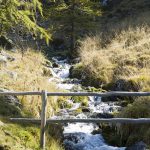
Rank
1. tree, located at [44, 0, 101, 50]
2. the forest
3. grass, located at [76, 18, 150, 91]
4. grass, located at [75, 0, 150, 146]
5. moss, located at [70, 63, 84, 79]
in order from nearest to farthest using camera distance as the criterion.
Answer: the forest → grass, located at [75, 0, 150, 146] → grass, located at [76, 18, 150, 91] → moss, located at [70, 63, 84, 79] → tree, located at [44, 0, 101, 50]

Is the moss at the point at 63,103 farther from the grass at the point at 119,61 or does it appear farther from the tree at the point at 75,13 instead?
the tree at the point at 75,13

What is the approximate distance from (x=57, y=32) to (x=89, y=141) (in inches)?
732

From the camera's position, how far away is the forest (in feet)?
29.5

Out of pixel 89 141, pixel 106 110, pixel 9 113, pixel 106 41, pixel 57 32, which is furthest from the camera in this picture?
pixel 57 32

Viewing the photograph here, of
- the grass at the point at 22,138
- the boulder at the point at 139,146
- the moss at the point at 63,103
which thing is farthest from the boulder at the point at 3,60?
the boulder at the point at 139,146

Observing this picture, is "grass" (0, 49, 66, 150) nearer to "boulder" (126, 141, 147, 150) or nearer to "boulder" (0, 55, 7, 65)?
"boulder" (0, 55, 7, 65)

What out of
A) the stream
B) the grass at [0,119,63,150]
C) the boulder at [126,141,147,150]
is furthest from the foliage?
the grass at [0,119,63,150]

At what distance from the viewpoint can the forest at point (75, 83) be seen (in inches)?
354

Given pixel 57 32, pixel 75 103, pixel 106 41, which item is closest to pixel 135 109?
pixel 75 103

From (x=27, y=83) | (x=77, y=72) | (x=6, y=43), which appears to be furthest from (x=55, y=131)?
(x=6, y=43)

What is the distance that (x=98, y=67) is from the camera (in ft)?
54.6

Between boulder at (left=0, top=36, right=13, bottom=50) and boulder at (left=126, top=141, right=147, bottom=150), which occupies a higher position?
boulder at (left=0, top=36, right=13, bottom=50)

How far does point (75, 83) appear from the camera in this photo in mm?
16531

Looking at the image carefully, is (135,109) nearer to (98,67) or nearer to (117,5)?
(98,67)
